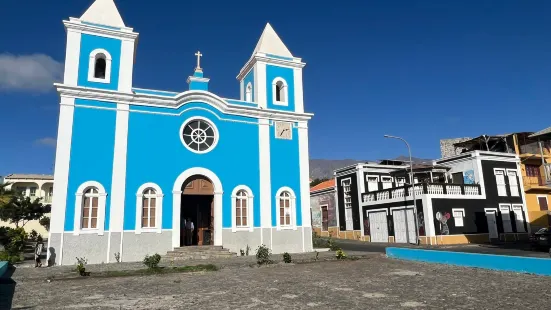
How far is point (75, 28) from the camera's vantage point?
59.6 ft

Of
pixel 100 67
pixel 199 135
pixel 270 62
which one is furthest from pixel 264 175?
pixel 100 67

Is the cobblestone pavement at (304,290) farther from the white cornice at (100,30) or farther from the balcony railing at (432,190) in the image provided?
the balcony railing at (432,190)

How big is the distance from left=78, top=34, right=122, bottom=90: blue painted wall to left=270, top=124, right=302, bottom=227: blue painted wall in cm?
862

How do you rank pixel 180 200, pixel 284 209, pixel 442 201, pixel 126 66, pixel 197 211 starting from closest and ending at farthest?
pixel 180 200
pixel 126 66
pixel 197 211
pixel 284 209
pixel 442 201

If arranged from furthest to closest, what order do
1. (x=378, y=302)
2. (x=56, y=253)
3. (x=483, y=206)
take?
(x=483, y=206), (x=56, y=253), (x=378, y=302)

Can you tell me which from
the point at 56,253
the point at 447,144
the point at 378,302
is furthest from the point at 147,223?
the point at 447,144

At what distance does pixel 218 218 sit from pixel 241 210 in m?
1.37

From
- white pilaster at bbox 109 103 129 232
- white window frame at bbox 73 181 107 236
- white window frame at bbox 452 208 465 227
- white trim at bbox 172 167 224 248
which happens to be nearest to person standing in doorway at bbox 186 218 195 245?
white trim at bbox 172 167 224 248

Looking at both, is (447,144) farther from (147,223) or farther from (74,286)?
(74,286)

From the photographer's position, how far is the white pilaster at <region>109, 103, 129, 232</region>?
17219 millimetres

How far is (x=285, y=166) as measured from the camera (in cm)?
2145

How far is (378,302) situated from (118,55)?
17003 millimetres

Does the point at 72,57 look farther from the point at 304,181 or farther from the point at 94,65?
the point at 304,181

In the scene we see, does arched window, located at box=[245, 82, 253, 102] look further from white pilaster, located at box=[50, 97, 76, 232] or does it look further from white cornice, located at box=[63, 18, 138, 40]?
white pilaster, located at box=[50, 97, 76, 232]
